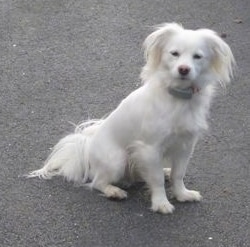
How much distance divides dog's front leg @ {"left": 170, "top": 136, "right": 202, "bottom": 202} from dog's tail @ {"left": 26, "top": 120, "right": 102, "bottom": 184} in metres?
0.53

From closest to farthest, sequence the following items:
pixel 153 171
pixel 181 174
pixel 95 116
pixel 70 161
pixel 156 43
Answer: pixel 156 43 → pixel 153 171 → pixel 181 174 → pixel 70 161 → pixel 95 116

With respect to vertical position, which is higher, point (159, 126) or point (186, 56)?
point (186, 56)

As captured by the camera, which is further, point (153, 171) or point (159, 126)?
point (153, 171)

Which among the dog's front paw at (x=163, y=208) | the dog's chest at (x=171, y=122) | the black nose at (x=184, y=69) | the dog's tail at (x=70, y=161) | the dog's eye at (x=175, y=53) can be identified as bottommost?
the dog's front paw at (x=163, y=208)

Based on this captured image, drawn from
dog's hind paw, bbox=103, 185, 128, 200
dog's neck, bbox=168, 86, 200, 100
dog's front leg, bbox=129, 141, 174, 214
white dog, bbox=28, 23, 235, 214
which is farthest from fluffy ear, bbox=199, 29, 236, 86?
dog's hind paw, bbox=103, 185, 128, 200

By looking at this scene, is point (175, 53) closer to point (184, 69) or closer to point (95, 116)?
point (184, 69)

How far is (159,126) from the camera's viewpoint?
3.51 metres

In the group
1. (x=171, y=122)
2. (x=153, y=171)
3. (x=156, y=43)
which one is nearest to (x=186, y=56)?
(x=156, y=43)

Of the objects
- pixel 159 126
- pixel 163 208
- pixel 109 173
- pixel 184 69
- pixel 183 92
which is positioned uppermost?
pixel 184 69

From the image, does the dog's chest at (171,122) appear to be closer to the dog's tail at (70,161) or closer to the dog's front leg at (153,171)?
the dog's front leg at (153,171)

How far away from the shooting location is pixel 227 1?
6875 millimetres

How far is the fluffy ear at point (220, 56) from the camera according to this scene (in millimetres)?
3389

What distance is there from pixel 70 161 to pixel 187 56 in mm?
1077

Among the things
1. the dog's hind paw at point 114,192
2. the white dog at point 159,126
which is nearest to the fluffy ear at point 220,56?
the white dog at point 159,126
